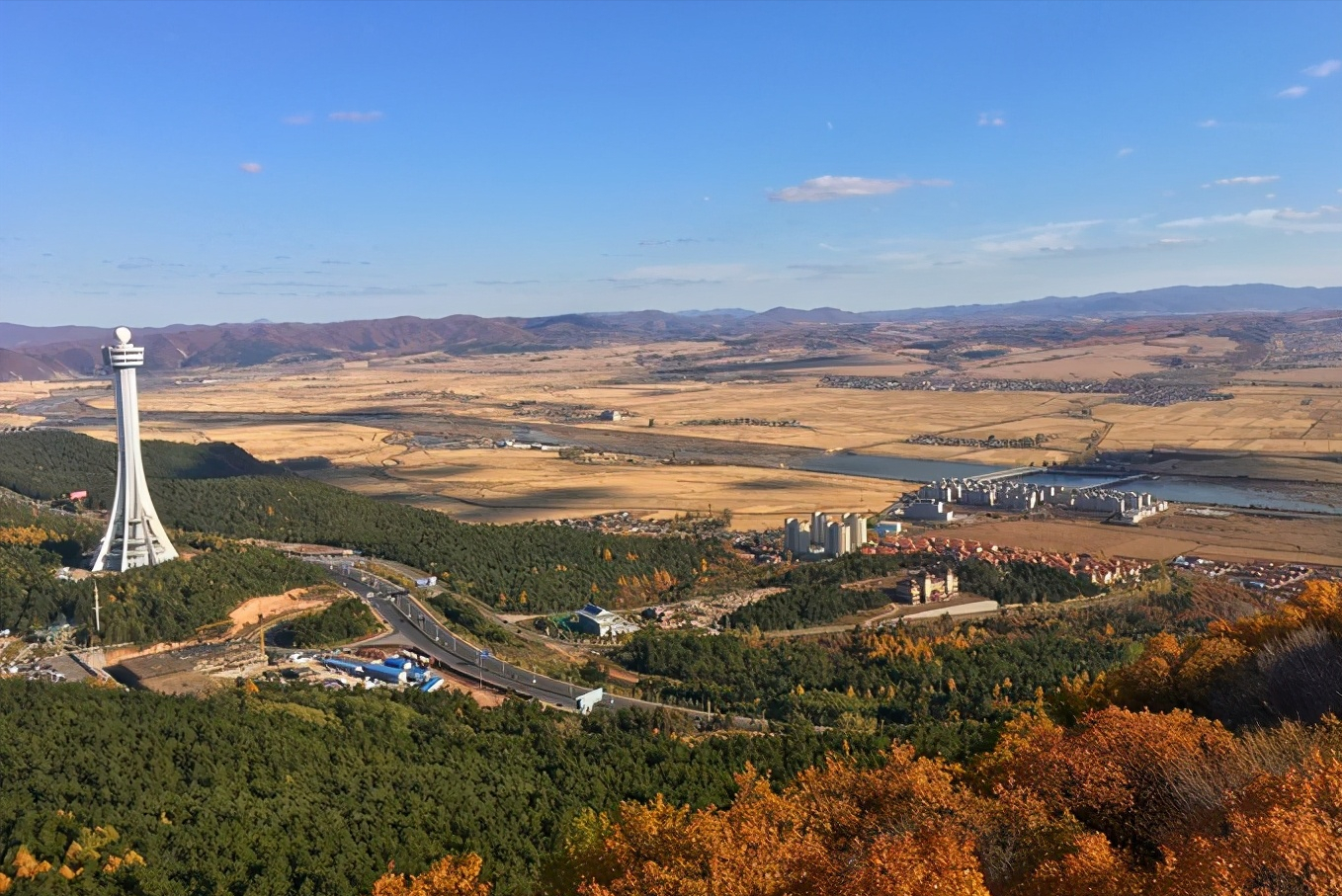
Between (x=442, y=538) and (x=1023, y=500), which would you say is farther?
(x=1023, y=500)

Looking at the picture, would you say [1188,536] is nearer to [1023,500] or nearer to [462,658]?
[1023,500]

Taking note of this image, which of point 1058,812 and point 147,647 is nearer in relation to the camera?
point 1058,812

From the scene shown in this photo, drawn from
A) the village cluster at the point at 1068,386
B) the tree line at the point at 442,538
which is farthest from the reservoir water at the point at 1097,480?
the village cluster at the point at 1068,386

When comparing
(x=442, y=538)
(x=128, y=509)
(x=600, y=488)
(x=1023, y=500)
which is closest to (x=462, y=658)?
(x=128, y=509)

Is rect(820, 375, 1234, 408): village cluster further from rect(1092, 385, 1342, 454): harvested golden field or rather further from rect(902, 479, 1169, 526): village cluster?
rect(902, 479, 1169, 526): village cluster

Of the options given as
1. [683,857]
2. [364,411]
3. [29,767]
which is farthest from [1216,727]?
[364,411]

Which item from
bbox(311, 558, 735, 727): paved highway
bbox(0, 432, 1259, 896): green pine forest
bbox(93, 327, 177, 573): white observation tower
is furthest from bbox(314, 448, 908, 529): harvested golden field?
bbox(311, 558, 735, 727): paved highway

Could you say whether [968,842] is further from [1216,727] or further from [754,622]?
[754,622]
